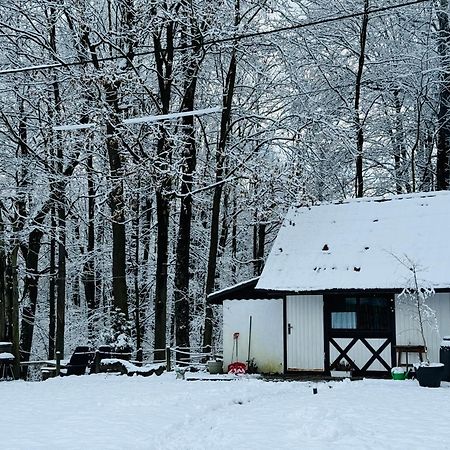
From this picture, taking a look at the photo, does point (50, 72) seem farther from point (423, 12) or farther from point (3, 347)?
point (423, 12)

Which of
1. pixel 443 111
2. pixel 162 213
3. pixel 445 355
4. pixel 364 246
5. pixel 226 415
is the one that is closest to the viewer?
pixel 226 415

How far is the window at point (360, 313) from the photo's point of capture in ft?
61.4

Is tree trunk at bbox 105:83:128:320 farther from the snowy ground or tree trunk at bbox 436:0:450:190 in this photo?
tree trunk at bbox 436:0:450:190

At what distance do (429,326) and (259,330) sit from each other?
4.76 metres

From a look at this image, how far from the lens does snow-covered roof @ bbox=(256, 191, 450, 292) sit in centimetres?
1862

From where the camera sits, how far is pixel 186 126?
71.4ft

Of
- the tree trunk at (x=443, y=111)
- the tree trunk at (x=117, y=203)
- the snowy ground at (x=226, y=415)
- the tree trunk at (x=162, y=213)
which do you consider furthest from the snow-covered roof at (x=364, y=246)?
the tree trunk at (x=443, y=111)

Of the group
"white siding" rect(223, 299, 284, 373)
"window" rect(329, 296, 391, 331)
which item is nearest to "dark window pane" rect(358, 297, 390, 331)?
"window" rect(329, 296, 391, 331)

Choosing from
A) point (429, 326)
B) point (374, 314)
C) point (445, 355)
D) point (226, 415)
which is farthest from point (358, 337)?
point (226, 415)

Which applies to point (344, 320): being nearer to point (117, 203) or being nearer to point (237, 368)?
point (237, 368)

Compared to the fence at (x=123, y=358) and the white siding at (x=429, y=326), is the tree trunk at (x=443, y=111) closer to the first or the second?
the white siding at (x=429, y=326)

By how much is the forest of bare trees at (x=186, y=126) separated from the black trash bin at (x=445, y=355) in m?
6.50

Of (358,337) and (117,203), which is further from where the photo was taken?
(117,203)

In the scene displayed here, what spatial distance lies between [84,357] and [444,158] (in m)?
14.5
